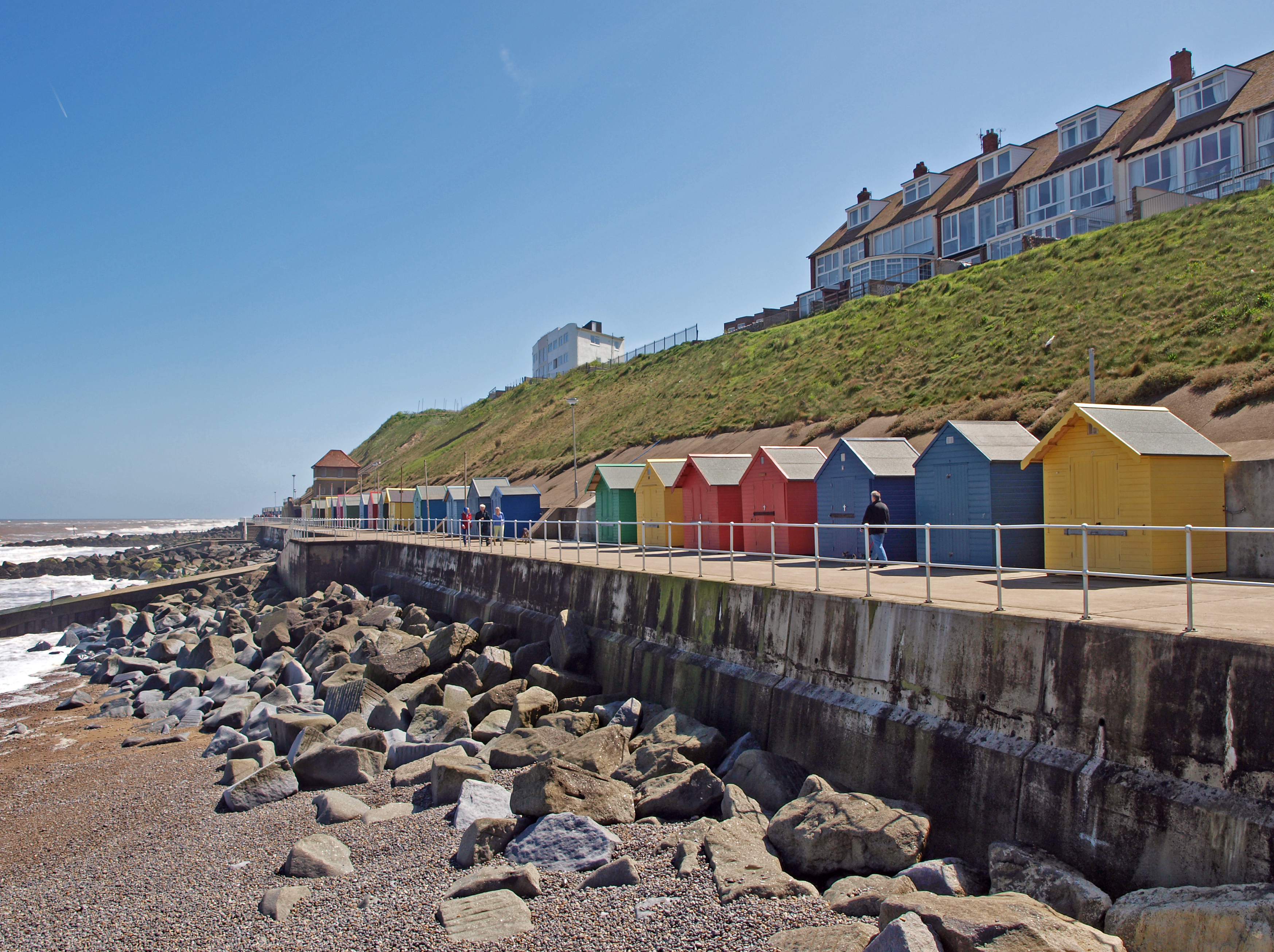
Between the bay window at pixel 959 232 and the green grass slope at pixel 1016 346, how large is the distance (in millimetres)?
8881

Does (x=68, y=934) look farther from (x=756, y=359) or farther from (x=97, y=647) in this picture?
(x=756, y=359)

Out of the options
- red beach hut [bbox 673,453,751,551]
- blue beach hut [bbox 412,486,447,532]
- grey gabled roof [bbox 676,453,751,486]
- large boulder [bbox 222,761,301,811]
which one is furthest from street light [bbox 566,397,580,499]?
large boulder [bbox 222,761,301,811]

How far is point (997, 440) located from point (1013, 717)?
7634 mm

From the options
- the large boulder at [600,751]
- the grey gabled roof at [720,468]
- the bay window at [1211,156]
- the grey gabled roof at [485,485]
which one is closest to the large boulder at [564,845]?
the large boulder at [600,751]

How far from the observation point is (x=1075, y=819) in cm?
652

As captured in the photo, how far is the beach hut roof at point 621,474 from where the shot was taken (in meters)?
24.3

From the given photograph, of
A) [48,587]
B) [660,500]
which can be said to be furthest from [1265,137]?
[48,587]

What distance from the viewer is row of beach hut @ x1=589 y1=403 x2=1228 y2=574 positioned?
1096 centimetres

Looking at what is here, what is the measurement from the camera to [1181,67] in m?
42.3

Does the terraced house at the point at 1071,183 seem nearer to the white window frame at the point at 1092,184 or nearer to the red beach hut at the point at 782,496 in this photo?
the white window frame at the point at 1092,184

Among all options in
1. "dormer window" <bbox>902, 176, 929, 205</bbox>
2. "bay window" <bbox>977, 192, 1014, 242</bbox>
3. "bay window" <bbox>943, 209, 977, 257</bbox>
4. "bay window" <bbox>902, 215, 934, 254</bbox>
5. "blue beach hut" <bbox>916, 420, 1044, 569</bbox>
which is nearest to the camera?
"blue beach hut" <bbox>916, 420, 1044, 569</bbox>

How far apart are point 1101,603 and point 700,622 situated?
5.50 metres

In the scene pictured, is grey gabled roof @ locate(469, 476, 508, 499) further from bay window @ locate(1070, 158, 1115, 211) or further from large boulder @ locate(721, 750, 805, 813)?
bay window @ locate(1070, 158, 1115, 211)

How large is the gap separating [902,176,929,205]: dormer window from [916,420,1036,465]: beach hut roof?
43018 mm
